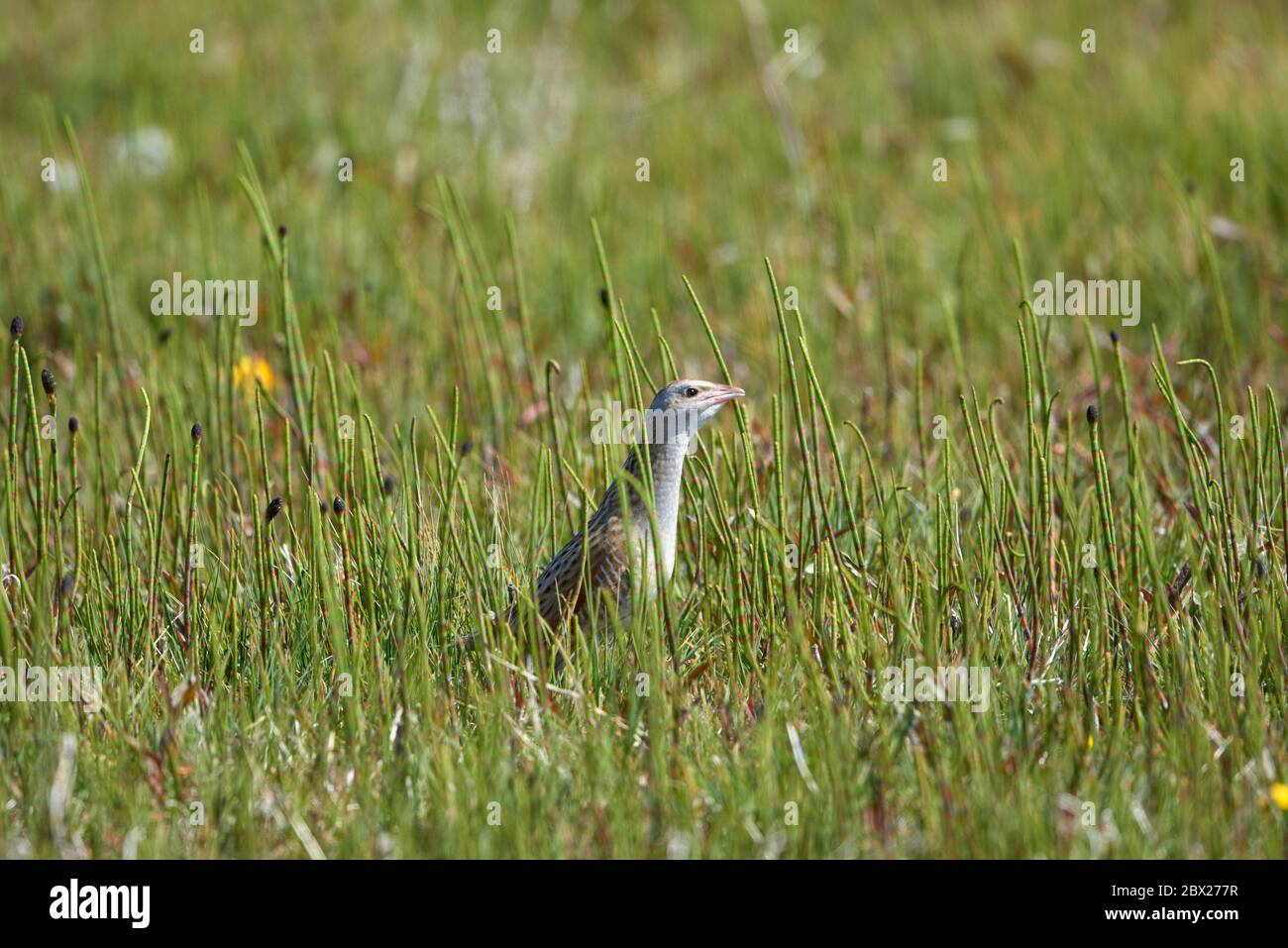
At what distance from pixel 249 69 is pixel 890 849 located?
708cm

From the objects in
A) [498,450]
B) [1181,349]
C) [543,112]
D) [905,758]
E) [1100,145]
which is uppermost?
[543,112]

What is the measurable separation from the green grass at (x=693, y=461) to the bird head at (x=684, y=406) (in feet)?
0.40

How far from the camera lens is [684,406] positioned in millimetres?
3562

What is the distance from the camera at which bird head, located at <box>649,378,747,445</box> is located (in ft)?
11.7

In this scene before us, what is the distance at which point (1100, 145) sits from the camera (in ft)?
→ 23.6

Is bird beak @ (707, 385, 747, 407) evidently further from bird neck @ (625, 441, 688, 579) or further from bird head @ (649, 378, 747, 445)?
bird neck @ (625, 441, 688, 579)

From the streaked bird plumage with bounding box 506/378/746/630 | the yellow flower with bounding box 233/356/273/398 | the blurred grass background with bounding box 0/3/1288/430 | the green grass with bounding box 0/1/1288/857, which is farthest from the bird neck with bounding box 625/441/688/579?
the yellow flower with bounding box 233/356/273/398

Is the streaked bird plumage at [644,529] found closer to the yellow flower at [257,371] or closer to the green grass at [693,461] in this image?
the green grass at [693,461]

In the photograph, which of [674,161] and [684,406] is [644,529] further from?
[674,161]

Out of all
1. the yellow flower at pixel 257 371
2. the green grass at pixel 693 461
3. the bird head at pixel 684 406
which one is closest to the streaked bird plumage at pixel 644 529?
the bird head at pixel 684 406

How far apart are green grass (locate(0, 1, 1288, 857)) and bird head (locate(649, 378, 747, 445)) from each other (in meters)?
0.12

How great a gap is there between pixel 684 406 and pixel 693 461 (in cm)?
15
